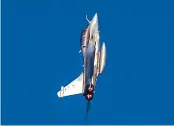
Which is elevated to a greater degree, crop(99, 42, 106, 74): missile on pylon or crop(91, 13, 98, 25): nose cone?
crop(91, 13, 98, 25): nose cone

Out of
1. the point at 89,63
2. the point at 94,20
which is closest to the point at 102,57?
the point at 89,63

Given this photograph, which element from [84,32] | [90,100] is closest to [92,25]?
[84,32]

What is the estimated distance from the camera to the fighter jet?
95125mm

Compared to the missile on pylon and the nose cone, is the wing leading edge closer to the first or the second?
the missile on pylon

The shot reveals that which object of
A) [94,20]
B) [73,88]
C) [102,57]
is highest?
Result: [94,20]

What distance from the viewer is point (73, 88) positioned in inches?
3903

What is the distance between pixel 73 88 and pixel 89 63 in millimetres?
4954

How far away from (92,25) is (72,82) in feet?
18.0

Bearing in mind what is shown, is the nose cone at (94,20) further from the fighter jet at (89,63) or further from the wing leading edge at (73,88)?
the wing leading edge at (73,88)

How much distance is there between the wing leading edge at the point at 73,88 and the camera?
324 ft

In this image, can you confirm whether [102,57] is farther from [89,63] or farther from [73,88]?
[73,88]

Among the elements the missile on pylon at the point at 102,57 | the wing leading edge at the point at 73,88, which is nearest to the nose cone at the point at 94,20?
the missile on pylon at the point at 102,57

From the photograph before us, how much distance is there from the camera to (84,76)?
96000 millimetres

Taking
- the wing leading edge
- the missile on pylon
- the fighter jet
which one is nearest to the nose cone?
the fighter jet
